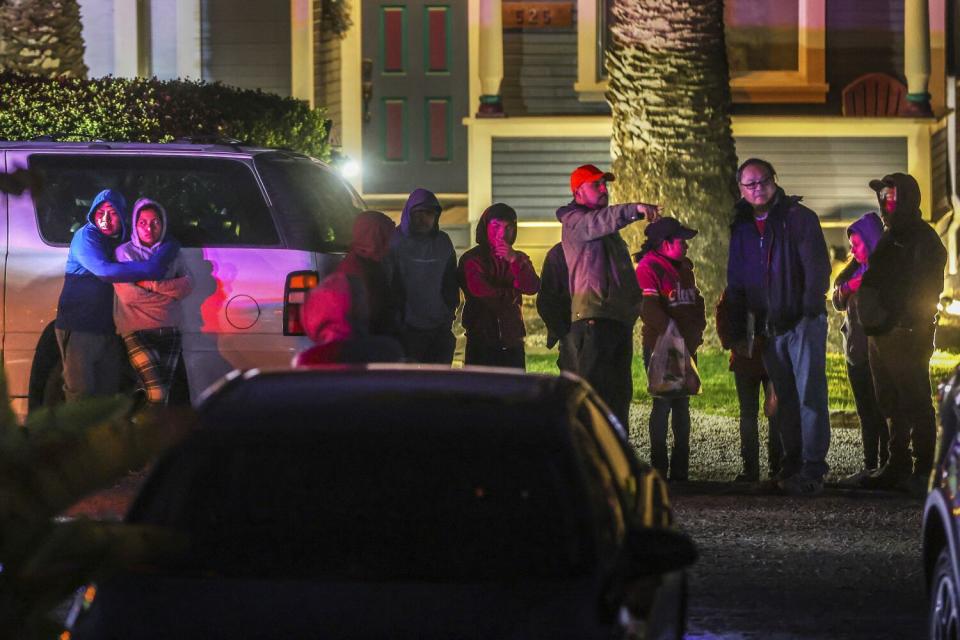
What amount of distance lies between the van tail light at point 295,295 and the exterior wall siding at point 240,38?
12188mm

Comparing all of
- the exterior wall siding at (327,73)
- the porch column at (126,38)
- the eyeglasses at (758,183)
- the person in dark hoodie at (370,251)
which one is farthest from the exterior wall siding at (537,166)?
the person in dark hoodie at (370,251)

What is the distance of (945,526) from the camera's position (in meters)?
5.75

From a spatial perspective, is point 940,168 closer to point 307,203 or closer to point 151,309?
point 307,203

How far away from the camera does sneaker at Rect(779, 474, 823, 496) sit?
10523mm

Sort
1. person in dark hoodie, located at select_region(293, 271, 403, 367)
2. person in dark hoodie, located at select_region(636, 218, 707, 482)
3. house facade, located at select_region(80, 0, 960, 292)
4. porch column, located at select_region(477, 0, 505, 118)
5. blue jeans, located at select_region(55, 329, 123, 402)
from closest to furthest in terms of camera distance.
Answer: person in dark hoodie, located at select_region(293, 271, 403, 367) < blue jeans, located at select_region(55, 329, 123, 402) < person in dark hoodie, located at select_region(636, 218, 707, 482) < porch column, located at select_region(477, 0, 505, 118) < house facade, located at select_region(80, 0, 960, 292)

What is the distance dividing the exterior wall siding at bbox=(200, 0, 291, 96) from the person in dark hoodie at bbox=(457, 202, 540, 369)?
11.4 meters

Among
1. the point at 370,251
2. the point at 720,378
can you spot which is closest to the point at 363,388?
the point at 370,251

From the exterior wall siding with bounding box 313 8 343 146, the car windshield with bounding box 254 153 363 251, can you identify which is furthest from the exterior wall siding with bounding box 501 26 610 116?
the car windshield with bounding box 254 153 363 251

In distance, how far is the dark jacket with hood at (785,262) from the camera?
10.4 meters

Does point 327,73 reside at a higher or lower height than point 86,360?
higher

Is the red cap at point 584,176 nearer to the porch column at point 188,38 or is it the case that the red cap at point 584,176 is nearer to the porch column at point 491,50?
the porch column at point 491,50

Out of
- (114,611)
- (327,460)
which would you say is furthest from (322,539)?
(114,611)

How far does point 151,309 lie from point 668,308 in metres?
2.88

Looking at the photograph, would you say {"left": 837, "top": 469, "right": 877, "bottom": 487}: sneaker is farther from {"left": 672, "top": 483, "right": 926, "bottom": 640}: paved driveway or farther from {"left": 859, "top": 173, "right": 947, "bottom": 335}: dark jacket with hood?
{"left": 859, "top": 173, "right": 947, "bottom": 335}: dark jacket with hood
